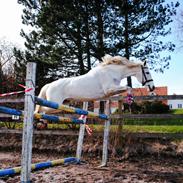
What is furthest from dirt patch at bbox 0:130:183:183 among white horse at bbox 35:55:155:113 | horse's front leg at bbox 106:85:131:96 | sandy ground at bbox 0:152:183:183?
horse's front leg at bbox 106:85:131:96

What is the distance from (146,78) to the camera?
193 inches

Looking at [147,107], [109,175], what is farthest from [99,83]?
[147,107]

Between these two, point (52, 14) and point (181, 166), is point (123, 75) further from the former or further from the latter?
point (52, 14)

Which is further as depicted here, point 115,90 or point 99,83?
point 99,83

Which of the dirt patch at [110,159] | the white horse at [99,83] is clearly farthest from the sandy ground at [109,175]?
the white horse at [99,83]

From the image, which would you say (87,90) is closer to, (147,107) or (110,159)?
(110,159)

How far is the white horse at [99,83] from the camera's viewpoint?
4691 millimetres

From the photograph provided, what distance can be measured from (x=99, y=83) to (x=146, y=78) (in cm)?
69

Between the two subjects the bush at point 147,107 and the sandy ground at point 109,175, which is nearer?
the sandy ground at point 109,175

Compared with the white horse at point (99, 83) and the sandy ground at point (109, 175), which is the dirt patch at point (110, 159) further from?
the white horse at point (99, 83)

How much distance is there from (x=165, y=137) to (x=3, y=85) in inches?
467

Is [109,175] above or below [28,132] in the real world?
below

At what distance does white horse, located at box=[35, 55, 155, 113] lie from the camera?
4.69m

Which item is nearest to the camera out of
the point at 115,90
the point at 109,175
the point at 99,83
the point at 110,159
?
the point at 115,90
